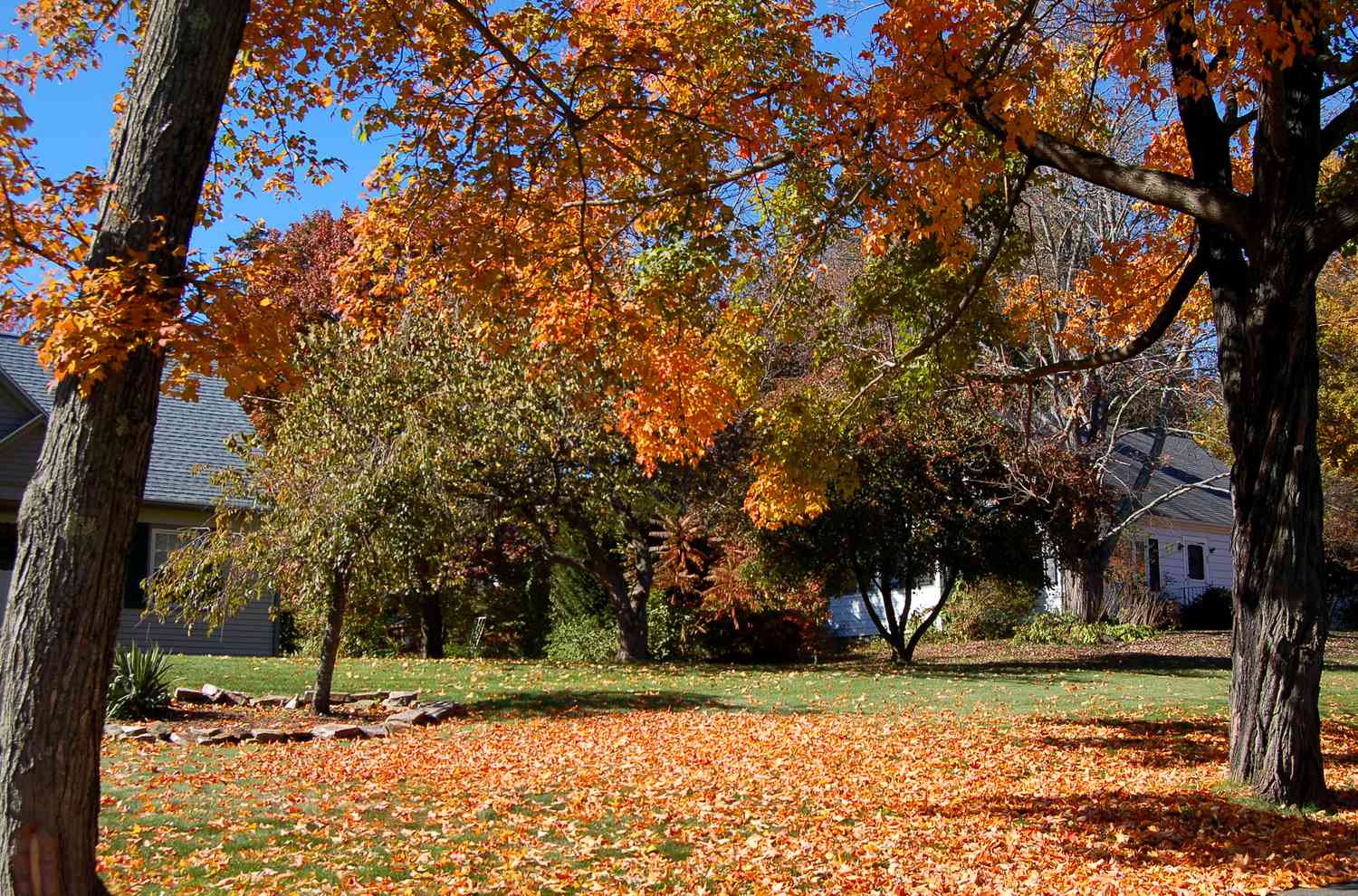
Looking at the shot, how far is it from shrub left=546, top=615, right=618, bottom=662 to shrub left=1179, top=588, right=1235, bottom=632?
58.4ft

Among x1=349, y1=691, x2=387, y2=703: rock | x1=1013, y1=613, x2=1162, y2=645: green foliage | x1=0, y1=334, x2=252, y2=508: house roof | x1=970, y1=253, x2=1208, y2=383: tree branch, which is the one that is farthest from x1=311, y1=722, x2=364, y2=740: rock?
x1=1013, y1=613, x2=1162, y2=645: green foliage

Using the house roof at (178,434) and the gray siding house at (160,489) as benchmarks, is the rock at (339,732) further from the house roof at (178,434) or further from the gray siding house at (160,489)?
the house roof at (178,434)

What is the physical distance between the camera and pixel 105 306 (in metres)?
4.46

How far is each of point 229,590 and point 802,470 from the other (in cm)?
673

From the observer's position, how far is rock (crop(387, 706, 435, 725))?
40.2 feet

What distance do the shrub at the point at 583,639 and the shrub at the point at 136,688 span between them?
10802 millimetres

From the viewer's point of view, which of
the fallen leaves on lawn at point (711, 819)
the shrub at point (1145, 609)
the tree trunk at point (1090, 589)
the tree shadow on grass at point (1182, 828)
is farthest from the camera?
the shrub at point (1145, 609)

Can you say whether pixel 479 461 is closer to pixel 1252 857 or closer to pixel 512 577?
pixel 512 577

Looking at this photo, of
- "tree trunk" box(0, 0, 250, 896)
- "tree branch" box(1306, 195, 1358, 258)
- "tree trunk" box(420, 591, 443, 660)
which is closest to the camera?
"tree trunk" box(0, 0, 250, 896)

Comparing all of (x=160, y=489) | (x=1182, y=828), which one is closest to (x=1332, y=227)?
(x=1182, y=828)

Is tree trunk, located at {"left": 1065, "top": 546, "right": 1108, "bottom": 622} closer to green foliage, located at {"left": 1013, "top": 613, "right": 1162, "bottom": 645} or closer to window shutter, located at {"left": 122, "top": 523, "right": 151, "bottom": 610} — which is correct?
green foliage, located at {"left": 1013, "top": 613, "right": 1162, "bottom": 645}

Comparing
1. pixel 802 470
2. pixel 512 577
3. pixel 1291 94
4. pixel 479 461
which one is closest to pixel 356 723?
pixel 802 470

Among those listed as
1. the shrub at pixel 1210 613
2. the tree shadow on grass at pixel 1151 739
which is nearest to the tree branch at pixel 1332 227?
the tree shadow on grass at pixel 1151 739

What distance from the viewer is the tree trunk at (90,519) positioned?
4434mm
